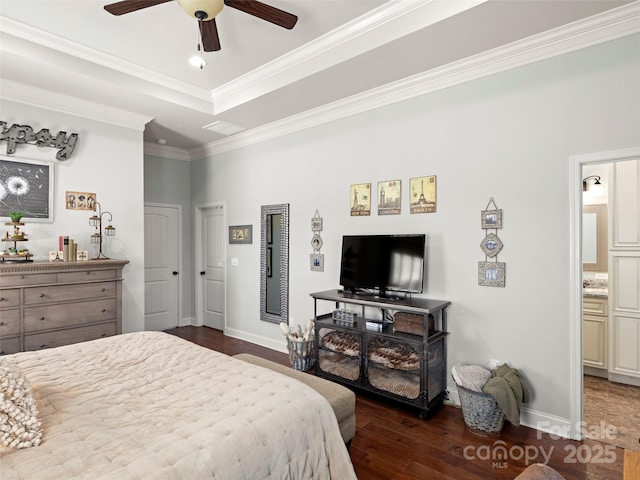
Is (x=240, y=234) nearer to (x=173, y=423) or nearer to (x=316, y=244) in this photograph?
(x=316, y=244)

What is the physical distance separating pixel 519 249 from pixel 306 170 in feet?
8.18

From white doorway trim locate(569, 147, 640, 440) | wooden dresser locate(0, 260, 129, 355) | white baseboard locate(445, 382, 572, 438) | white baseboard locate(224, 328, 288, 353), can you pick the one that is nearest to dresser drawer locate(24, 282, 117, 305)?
wooden dresser locate(0, 260, 129, 355)

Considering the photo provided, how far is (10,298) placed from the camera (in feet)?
10.4

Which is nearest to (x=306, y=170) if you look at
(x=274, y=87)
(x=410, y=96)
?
(x=274, y=87)

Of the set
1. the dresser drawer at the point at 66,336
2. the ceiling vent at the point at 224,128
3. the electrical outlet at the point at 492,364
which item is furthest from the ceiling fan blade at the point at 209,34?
the electrical outlet at the point at 492,364

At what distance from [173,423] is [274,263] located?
3.40m

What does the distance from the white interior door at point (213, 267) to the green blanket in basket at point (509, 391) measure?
4.15 meters

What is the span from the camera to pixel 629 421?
2826 millimetres

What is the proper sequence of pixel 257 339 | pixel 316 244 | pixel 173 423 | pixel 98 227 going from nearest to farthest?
pixel 173 423
pixel 98 227
pixel 316 244
pixel 257 339

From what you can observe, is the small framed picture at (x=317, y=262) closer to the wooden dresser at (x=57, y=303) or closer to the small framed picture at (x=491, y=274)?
the small framed picture at (x=491, y=274)

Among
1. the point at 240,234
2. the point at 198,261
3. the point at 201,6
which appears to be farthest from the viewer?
the point at 198,261

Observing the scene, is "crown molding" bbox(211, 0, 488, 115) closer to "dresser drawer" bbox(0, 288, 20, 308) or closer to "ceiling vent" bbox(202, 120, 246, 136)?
"ceiling vent" bbox(202, 120, 246, 136)

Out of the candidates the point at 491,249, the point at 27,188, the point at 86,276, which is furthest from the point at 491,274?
the point at 27,188

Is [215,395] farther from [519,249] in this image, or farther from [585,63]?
[585,63]
